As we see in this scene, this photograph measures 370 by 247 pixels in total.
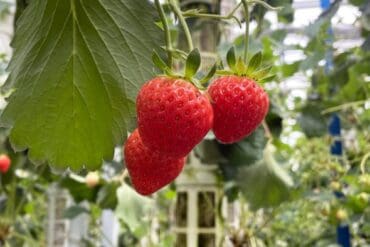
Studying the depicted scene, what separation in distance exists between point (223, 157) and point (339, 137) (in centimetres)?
87

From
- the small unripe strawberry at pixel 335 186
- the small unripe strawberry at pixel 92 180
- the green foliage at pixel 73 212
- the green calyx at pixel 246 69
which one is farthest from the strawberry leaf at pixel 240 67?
the green foliage at pixel 73 212

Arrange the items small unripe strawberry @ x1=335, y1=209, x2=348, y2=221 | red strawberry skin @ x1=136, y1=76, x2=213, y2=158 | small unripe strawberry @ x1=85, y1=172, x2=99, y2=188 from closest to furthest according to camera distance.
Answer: red strawberry skin @ x1=136, y1=76, x2=213, y2=158 → small unripe strawberry @ x1=85, y1=172, x2=99, y2=188 → small unripe strawberry @ x1=335, y1=209, x2=348, y2=221

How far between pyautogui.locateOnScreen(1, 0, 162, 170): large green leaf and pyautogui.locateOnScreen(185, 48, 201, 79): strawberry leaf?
3cm

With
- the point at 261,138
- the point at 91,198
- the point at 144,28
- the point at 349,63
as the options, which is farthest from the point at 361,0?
the point at 91,198

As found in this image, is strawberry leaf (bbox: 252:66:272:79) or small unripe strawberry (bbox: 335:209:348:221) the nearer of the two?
strawberry leaf (bbox: 252:66:272:79)

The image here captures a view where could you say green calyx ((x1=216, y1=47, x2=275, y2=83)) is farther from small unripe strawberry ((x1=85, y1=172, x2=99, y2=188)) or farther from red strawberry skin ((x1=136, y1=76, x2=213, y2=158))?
small unripe strawberry ((x1=85, y1=172, x2=99, y2=188))

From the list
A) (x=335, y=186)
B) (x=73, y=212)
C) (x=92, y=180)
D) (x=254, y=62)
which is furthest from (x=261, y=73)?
(x=73, y=212)

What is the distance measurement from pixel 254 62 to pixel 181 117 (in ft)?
0.32

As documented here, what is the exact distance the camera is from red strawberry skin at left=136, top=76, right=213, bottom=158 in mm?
380

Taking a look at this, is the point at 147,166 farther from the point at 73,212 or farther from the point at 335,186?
the point at 73,212

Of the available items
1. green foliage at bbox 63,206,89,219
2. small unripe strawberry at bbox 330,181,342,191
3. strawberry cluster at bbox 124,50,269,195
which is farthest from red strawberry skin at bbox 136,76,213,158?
green foliage at bbox 63,206,89,219

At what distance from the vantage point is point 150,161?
44 cm

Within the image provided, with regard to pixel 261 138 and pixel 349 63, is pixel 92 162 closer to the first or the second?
pixel 261 138

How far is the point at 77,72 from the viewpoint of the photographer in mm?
416
